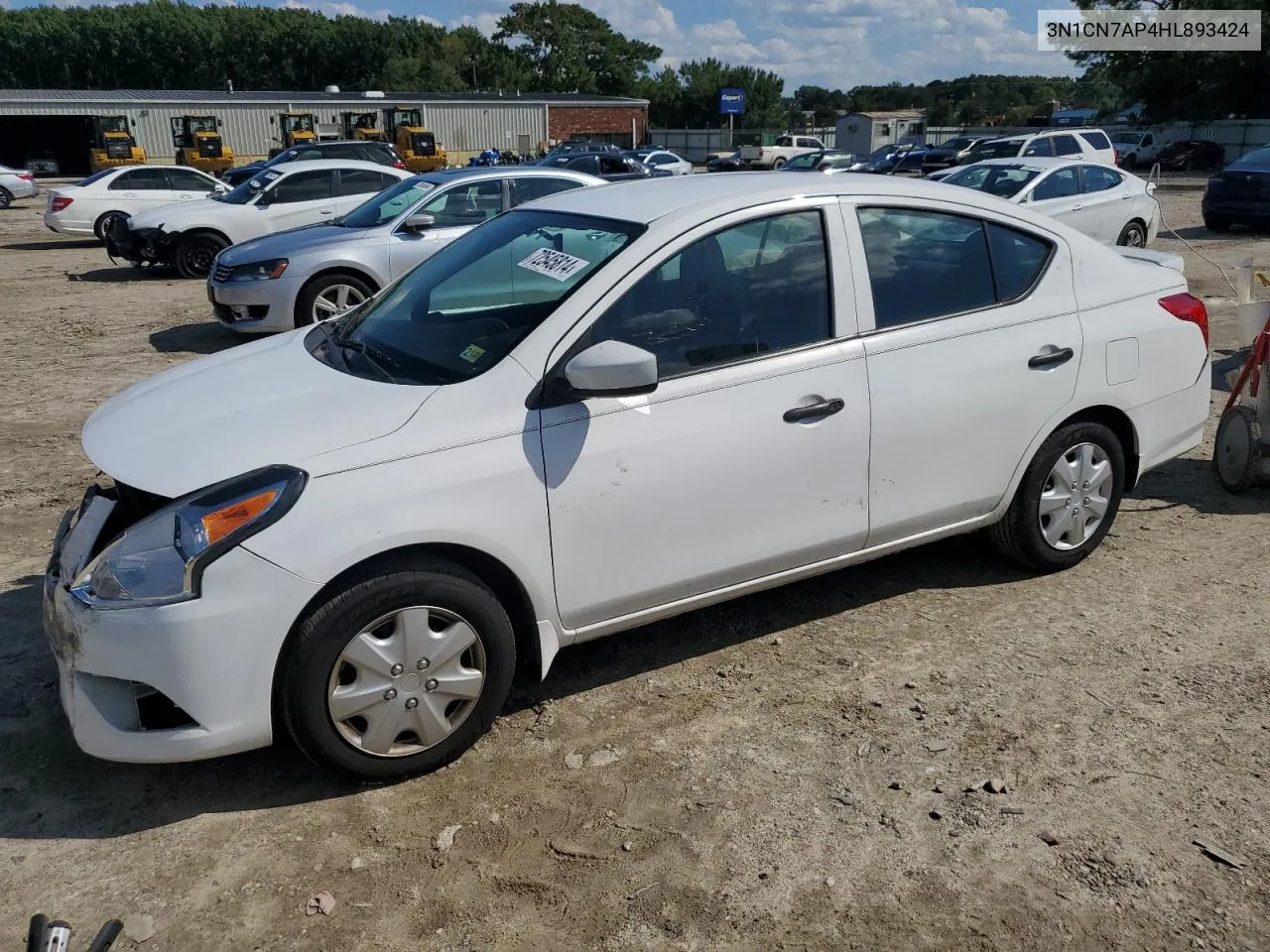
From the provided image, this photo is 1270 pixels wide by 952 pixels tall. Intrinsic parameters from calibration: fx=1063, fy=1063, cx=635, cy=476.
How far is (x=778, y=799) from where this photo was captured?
3238 mm

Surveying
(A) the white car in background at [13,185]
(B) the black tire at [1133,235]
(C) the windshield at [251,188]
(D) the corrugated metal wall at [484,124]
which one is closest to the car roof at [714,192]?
(B) the black tire at [1133,235]

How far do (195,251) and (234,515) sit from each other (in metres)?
13.3

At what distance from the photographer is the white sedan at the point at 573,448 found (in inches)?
119

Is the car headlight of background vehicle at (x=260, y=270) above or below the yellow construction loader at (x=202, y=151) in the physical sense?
below

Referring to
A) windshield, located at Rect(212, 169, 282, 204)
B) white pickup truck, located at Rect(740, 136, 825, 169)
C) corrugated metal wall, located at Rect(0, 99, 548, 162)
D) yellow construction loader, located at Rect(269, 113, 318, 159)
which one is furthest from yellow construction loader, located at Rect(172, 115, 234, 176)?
windshield, located at Rect(212, 169, 282, 204)

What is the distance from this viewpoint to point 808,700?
3795 millimetres

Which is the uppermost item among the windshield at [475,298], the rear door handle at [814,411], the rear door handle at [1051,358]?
the windshield at [475,298]

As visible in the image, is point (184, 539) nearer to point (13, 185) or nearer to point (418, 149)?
point (13, 185)

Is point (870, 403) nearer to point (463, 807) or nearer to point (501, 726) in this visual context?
point (501, 726)

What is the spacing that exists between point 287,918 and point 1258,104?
55081 millimetres

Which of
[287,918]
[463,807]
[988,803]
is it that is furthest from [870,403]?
[287,918]

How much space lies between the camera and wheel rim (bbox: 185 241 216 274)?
48.5 ft

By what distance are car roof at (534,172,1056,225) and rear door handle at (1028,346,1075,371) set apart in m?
0.75

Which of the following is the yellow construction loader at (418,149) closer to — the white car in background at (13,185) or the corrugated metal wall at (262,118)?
the corrugated metal wall at (262,118)
